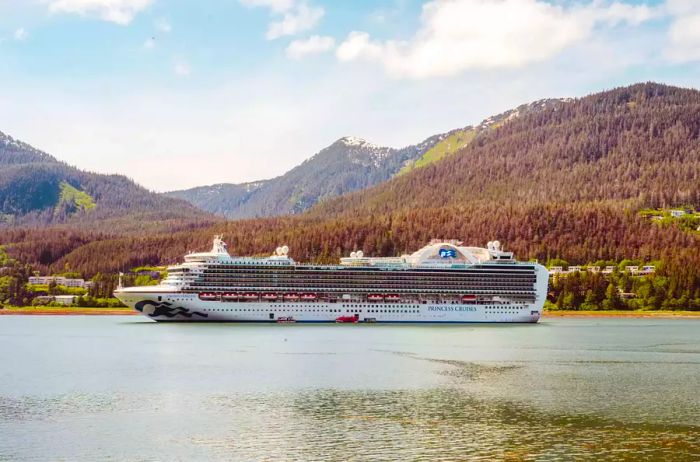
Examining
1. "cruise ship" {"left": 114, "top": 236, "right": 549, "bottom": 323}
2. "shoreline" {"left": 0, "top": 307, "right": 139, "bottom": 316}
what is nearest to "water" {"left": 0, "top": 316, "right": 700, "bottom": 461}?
"cruise ship" {"left": 114, "top": 236, "right": 549, "bottom": 323}

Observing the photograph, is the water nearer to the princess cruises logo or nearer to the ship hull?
the ship hull

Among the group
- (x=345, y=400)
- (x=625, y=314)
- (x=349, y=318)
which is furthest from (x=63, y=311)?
(x=345, y=400)

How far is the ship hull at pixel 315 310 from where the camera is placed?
5074 inches

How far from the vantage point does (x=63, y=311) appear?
187125mm

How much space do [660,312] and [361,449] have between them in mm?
152395

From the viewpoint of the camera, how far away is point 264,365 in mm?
75062

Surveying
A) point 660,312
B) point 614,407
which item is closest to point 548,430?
point 614,407

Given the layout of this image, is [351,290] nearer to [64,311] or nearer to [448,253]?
[448,253]

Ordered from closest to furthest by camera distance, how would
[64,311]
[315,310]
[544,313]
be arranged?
[315,310]
[544,313]
[64,311]

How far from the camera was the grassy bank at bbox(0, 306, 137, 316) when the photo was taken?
18288 centimetres

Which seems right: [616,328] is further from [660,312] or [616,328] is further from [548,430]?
[548,430]

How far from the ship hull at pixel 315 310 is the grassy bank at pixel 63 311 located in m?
52.7

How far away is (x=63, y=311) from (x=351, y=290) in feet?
249

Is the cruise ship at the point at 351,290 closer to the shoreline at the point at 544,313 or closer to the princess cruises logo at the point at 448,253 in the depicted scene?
the princess cruises logo at the point at 448,253
